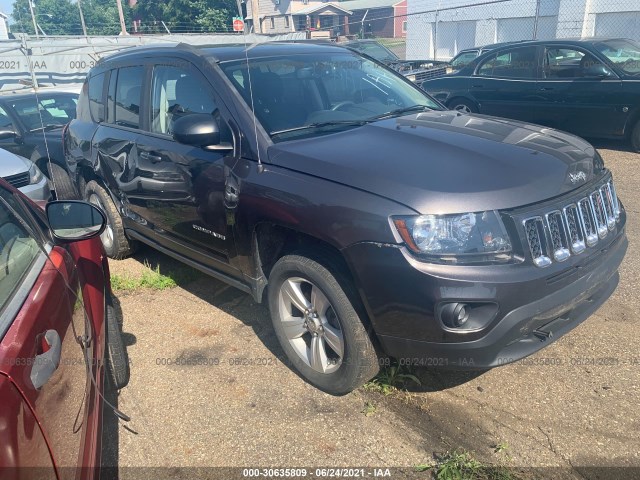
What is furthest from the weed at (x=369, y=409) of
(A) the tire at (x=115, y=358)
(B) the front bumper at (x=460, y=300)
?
(A) the tire at (x=115, y=358)

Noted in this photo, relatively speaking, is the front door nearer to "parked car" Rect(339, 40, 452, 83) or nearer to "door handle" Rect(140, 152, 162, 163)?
"door handle" Rect(140, 152, 162, 163)

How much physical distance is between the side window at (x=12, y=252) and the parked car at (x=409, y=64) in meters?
9.18

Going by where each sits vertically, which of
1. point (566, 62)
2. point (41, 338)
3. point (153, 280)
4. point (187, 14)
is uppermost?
point (187, 14)

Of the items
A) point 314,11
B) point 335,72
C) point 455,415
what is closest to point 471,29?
point 314,11

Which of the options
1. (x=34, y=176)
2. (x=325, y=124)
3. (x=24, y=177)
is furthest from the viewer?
(x=34, y=176)

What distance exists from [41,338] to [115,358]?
5.02 ft

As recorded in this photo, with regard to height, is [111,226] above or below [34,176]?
below

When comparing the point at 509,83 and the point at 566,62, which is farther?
the point at 509,83

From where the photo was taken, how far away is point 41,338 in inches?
71.8

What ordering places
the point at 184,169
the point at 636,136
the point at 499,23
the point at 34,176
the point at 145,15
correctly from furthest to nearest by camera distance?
the point at 499,23 < the point at 145,15 < the point at 636,136 < the point at 34,176 < the point at 184,169

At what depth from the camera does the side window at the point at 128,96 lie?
447 cm

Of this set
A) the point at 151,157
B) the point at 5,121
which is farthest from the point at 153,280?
the point at 5,121

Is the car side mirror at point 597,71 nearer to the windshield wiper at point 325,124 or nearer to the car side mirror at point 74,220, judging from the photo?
the windshield wiper at point 325,124

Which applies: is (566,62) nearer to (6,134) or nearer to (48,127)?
(48,127)
